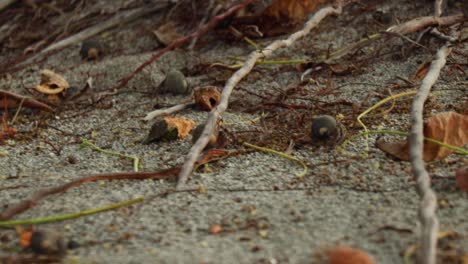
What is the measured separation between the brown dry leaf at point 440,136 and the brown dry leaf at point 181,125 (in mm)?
720

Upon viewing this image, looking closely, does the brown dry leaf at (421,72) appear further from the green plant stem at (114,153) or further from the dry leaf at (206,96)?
the green plant stem at (114,153)

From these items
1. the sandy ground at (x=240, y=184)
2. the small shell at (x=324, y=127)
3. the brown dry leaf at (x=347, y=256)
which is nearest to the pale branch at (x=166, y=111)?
the sandy ground at (x=240, y=184)

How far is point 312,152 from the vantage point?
2248 mm

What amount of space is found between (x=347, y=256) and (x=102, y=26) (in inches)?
109

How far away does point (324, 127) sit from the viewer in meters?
2.26

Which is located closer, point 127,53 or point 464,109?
point 464,109

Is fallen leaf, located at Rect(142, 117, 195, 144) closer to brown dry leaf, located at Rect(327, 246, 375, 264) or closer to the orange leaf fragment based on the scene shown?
the orange leaf fragment

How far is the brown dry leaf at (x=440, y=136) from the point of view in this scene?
2074 millimetres

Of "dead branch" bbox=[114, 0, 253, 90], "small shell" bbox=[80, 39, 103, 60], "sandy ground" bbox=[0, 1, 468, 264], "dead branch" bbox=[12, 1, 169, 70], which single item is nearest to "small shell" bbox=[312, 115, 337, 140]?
"sandy ground" bbox=[0, 1, 468, 264]

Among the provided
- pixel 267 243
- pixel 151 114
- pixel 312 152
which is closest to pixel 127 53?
pixel 151 114

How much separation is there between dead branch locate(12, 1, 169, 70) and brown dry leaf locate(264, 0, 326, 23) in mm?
728

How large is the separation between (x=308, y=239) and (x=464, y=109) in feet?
3.76

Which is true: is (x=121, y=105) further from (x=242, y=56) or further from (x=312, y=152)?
(x=312, y=152)

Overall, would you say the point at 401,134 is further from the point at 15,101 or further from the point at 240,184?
the point at 15,101
